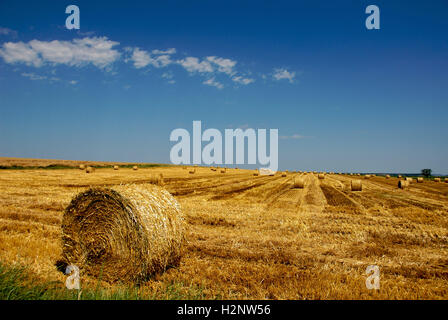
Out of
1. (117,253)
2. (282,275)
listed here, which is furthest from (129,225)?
(282,275)

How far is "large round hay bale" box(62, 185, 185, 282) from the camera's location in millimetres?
5266

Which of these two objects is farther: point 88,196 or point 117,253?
point 88,196

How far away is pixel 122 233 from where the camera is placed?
5523 millimetres

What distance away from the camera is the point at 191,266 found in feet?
18.9

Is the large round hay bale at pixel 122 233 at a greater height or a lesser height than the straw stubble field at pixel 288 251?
greater

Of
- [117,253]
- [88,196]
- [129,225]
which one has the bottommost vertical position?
[117,253]

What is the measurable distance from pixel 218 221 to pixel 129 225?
486 centimetres

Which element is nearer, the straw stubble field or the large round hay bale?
the straw stubble field

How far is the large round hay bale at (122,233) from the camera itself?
17.3 ft

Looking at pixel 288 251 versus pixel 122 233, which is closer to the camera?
pixel 122 233

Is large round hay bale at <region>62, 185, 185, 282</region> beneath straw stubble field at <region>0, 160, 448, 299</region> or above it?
above

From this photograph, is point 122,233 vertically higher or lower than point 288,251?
higher
